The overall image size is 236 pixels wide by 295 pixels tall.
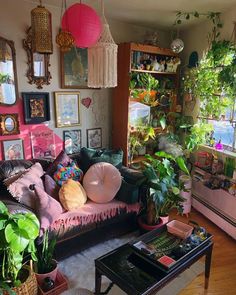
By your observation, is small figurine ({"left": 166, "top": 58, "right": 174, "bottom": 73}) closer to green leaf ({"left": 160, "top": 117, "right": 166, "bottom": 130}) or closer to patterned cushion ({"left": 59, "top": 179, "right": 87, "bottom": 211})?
green leaf ({"left": 160, "top": 117, "right": 166, "bottom": 130})

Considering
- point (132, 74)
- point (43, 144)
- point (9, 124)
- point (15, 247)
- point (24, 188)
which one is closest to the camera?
point (15, 247)

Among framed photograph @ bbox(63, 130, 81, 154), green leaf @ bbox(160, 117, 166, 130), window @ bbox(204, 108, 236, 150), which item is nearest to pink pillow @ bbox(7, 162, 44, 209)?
framed photograph @ bbox(63, 130, 81, 154)

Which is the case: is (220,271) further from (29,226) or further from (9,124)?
(9,124)

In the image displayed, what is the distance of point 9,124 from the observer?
98.3 inches

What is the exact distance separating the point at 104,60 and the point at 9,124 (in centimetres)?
127

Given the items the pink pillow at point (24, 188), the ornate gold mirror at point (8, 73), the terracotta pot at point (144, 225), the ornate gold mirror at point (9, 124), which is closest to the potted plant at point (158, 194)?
the terracotta pot at point (144, 225)

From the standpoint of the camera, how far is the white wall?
2.35 metres

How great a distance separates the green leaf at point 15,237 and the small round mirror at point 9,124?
53.7 inches

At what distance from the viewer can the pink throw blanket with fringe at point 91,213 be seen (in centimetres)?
208

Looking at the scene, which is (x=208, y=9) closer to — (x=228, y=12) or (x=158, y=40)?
Answer: (x=228, y=12)

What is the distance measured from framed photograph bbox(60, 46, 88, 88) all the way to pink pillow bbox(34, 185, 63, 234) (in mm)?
1330

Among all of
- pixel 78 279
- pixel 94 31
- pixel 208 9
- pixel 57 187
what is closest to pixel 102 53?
pixel 94 31

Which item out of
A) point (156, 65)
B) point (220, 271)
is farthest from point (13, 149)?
point (220, 271)

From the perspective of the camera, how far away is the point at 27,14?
2424 millimetres
